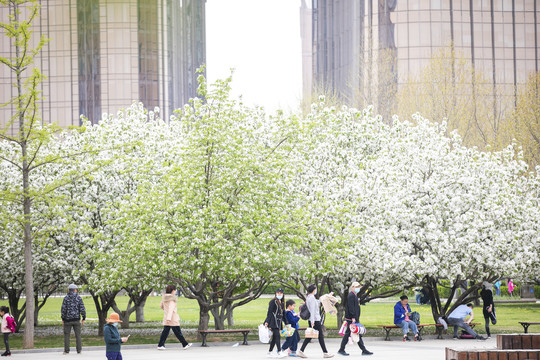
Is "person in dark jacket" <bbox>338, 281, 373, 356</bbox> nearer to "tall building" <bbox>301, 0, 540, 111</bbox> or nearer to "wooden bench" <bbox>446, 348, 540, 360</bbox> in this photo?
"wooden bench" <bbox>446, 348, 540, 360</bbox>

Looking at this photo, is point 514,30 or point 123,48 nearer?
point 514,30

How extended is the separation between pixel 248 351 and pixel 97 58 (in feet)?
261

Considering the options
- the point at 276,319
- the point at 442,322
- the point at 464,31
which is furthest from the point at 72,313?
the point at 464,31

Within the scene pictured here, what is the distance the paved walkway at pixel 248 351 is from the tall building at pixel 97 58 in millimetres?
75214

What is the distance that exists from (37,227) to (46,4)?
7760 cm

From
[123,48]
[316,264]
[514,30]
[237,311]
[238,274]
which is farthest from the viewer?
[123,48]

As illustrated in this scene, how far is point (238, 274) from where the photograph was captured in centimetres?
2308

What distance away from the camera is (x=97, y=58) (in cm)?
9575

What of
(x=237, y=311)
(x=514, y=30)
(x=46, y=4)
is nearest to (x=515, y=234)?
(x=237, y=311)

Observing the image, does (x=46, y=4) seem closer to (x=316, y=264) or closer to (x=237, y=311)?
(x=237, y=311)

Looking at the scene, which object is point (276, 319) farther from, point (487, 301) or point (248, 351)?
point (487, 301)

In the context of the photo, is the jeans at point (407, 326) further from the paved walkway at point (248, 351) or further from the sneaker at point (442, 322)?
the sneaker at point (442, 322)

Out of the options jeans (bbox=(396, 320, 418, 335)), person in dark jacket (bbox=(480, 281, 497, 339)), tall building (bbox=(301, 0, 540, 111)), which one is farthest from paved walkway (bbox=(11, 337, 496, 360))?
tall building (bbox=(301, 0, 540, 111))

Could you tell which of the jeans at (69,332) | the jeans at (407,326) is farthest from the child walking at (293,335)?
the jeans at (69,332)
